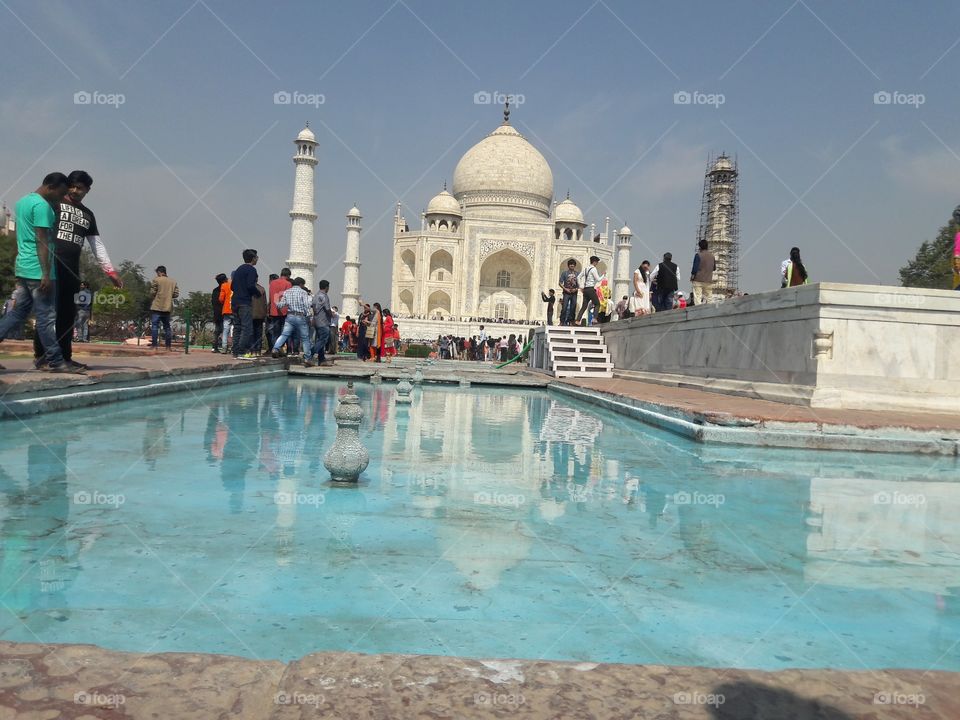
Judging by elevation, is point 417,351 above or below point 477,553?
above

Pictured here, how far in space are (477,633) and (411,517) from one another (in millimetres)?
975

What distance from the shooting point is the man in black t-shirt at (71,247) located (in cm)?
511

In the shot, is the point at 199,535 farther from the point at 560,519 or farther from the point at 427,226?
the point at 427,226

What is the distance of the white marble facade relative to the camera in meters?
39.0

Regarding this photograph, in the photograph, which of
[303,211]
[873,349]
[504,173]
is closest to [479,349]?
[303,211]

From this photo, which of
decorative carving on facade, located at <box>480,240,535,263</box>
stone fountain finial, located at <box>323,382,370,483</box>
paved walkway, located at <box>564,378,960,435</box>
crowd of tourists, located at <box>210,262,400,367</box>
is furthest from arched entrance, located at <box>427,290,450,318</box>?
stone fountain finial, located at <box>323,382,370,483</box>

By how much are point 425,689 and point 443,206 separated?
4090 centimetres

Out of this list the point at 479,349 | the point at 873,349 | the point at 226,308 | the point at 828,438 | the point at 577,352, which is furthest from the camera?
the point at 479,349

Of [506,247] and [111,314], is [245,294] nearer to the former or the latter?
[111,314]

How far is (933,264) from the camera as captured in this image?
27.5 metres

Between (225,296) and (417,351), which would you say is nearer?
(225,296)

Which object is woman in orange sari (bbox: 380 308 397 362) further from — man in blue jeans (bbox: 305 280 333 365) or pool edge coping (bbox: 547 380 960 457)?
pool edge coping (bbox: 547 380 960 457)

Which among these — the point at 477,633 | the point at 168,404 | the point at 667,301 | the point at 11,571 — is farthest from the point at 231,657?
the point at 667,301

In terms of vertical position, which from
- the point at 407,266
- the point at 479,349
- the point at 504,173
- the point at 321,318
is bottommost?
the point at 479,349
